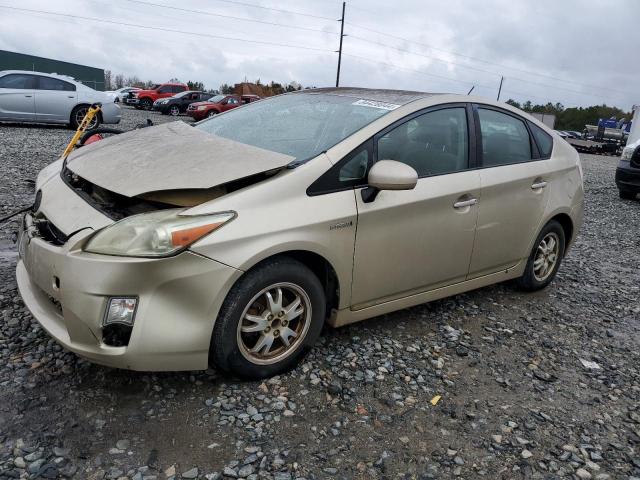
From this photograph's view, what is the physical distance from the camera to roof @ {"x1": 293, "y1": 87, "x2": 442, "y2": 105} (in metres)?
3.51

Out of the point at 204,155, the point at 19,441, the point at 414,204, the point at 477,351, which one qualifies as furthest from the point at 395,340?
the point at 19,441

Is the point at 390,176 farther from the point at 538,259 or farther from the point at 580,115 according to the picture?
the point at 580,115

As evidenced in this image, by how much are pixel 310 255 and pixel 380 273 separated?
1.66 feet

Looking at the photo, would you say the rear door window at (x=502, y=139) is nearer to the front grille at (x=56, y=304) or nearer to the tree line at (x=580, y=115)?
the front grille at (x=56, y=304)

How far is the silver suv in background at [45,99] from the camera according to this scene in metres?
13.6

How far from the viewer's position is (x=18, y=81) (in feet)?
44.9

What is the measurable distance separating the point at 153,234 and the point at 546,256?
336 centimetres

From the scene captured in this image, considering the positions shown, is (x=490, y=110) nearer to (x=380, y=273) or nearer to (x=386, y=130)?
(x=386, y=130)

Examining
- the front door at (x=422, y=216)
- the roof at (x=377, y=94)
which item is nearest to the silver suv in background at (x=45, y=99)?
the roof at (x=377, y=94)

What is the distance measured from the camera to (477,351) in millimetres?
3459

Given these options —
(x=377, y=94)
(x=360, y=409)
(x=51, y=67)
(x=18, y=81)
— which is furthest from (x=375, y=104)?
(x=51, y=67)

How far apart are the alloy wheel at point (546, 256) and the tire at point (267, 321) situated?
2.27 metres

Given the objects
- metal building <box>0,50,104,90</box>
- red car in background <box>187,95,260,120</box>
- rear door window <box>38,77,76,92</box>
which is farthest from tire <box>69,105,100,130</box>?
metal building <box>0,50,104,90</box>

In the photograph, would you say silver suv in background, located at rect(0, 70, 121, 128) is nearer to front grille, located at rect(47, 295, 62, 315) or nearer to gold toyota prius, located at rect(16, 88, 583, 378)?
Result: gold toyota prius, located at rect(16, 88, 583, 378)
